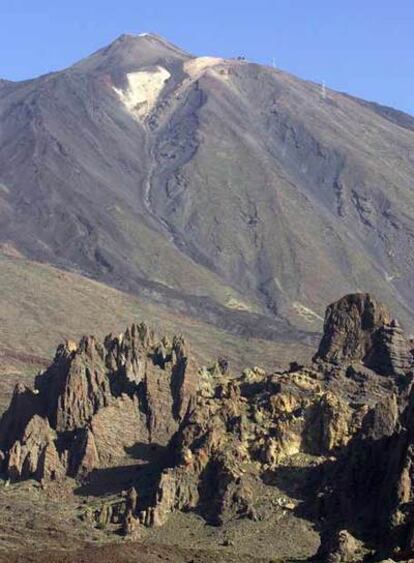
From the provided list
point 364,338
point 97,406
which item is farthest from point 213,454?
point 364,338

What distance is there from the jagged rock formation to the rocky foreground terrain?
0.08 metres

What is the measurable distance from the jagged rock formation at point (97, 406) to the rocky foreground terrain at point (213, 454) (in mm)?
78

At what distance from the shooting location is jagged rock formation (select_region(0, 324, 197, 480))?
78688 millimetres

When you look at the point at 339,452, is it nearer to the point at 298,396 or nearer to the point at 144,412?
the point at 298,396

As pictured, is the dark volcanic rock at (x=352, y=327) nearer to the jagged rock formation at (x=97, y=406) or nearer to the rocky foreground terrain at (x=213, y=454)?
the rocky foreground terrain at (x=213, y=454)

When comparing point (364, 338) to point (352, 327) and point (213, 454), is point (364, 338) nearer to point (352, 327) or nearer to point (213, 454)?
point (352, 327)

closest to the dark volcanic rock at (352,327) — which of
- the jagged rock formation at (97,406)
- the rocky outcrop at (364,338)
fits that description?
the rocky outcrop at (364,338)

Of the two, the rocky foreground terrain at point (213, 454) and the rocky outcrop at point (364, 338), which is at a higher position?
the rocky outcrop at point (364, 338)

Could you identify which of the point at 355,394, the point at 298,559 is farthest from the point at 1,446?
the point at 298,559

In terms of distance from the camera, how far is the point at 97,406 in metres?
82.6

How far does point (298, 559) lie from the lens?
63844 millimetres

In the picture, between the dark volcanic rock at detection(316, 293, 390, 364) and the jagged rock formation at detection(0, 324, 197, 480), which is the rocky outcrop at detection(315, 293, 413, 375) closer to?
the dark volcanic rock at detection(316, 293, 390, 364)

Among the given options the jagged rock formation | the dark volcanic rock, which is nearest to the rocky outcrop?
the dark volcanic rock

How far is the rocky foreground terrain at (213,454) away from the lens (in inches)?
2579
